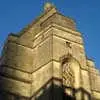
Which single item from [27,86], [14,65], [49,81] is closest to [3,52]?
[14,65]

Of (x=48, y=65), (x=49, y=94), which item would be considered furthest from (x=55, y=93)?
(x=48, y=65)

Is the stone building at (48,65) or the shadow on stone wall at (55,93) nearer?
the shadow on stone wall at (55,93)

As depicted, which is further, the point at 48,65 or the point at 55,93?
the point at 48,65

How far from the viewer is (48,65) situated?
14.7 metres

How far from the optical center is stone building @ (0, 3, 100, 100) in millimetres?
14273

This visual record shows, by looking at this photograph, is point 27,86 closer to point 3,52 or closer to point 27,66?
point 27,66

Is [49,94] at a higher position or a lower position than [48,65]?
lower

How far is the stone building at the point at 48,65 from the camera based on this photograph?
14.3 m

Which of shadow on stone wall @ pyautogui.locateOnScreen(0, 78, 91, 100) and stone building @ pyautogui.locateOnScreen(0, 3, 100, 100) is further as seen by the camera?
stone building @ pyautogui.locateOnScreen(0, 3, 100, 100)

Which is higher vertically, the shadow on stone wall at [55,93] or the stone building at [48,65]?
the stone building at [48,65]

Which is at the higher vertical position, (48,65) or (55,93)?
(48,65)

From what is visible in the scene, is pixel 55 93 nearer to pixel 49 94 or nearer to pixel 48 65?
pixel 49 94

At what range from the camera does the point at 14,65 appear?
50.1 ft

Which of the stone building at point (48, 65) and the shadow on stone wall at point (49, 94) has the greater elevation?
the stone building at point (48, 65)
